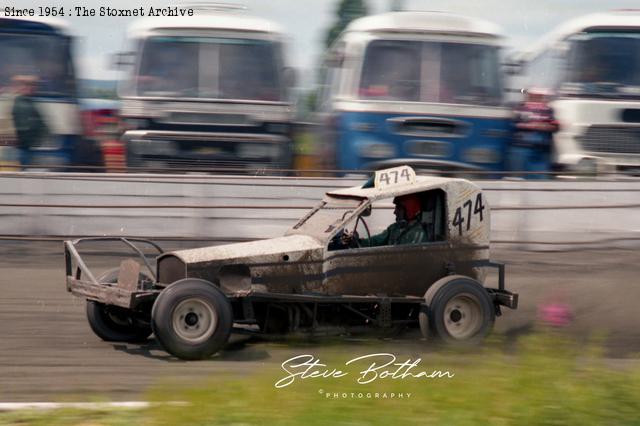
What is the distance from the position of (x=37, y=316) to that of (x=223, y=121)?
5.77 metres

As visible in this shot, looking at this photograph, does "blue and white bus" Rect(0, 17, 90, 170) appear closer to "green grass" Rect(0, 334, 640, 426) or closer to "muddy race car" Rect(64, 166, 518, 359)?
"muddy race car" Rect(64, 166, 518, 359)

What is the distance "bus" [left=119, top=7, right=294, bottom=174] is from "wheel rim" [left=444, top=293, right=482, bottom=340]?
6521 mm

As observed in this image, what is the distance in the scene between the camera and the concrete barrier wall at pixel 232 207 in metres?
13.3

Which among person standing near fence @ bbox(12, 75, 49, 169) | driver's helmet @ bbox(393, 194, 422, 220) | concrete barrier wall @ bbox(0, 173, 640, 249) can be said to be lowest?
concrete barrier wall @ bbox(0, 173, 640, 249)

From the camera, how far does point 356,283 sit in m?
8.38

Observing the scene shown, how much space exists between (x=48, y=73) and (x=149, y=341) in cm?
757

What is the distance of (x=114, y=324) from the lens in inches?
333

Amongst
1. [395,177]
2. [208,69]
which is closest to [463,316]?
[395,177]

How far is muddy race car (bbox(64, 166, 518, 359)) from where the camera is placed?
7.65 metres

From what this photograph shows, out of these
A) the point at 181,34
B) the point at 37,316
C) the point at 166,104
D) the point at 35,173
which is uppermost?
the point at 181,34

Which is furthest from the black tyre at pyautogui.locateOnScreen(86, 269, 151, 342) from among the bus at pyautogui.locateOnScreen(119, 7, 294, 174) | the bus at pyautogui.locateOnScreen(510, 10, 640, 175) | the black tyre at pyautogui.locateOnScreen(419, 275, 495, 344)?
the bus at pyautogui.locateOnScreen(510, 10, 640, 175)

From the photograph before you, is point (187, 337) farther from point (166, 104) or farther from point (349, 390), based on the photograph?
point (166, 104)

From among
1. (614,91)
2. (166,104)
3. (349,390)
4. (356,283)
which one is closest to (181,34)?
(166,104)

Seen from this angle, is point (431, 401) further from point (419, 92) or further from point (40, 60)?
point (40, 60)
